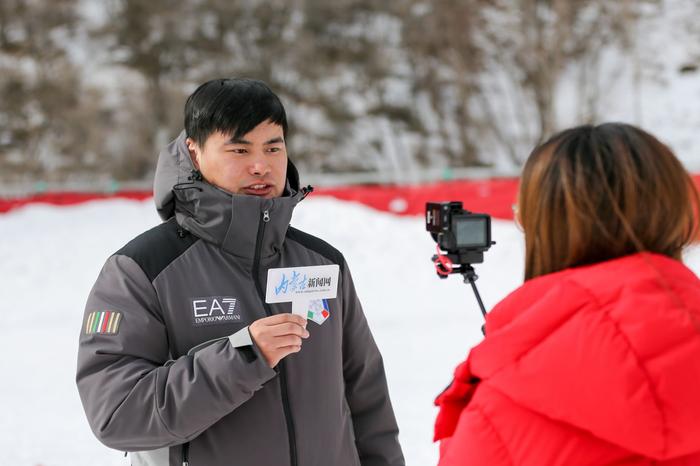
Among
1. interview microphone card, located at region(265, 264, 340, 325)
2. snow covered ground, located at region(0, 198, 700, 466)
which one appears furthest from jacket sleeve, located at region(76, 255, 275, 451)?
snow covered ground, located at region(0, 198, 700, 466)

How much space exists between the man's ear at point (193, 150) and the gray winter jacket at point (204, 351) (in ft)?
0.11

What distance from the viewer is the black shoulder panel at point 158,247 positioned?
1696mm

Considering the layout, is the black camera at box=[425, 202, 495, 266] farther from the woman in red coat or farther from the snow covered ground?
the snow covered ground

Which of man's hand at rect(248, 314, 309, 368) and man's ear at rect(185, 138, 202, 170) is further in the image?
man's ear at rect(185, 138, 202, 170)

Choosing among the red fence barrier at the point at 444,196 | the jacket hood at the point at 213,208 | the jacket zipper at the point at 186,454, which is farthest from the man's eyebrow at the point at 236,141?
the red fence barrier at the point at 444,196

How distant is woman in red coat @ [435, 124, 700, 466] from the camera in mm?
1073

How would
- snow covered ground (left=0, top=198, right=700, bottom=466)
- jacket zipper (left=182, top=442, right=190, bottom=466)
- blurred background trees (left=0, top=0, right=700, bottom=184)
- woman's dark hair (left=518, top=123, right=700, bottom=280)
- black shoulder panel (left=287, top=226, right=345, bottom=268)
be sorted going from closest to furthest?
woman's dark hair (left=518, top=123, right=700, bottom=280) < jacket zipper (left=182, top=442, right=190, bottom=466) < black shoulder panel (left=287, top=226, right=345, bottom=268) < snow covered ground (left=0, top=198, right=700, bottom=466) < blurred background trees (left=0, top=0, right=700, bottom=184)

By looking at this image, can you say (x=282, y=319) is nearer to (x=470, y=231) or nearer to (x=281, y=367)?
(x=281, y=367)

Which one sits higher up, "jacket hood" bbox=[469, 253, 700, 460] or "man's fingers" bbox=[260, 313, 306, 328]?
"jacket hood" bbox=[469, 253, 700, 460]

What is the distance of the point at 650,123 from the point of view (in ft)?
76.5

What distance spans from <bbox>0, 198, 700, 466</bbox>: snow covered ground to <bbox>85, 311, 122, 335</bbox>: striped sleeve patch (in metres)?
2.40

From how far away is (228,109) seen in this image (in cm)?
181

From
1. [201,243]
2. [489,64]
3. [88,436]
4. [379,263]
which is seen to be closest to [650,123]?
[489,64]

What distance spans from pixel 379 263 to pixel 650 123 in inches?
650
